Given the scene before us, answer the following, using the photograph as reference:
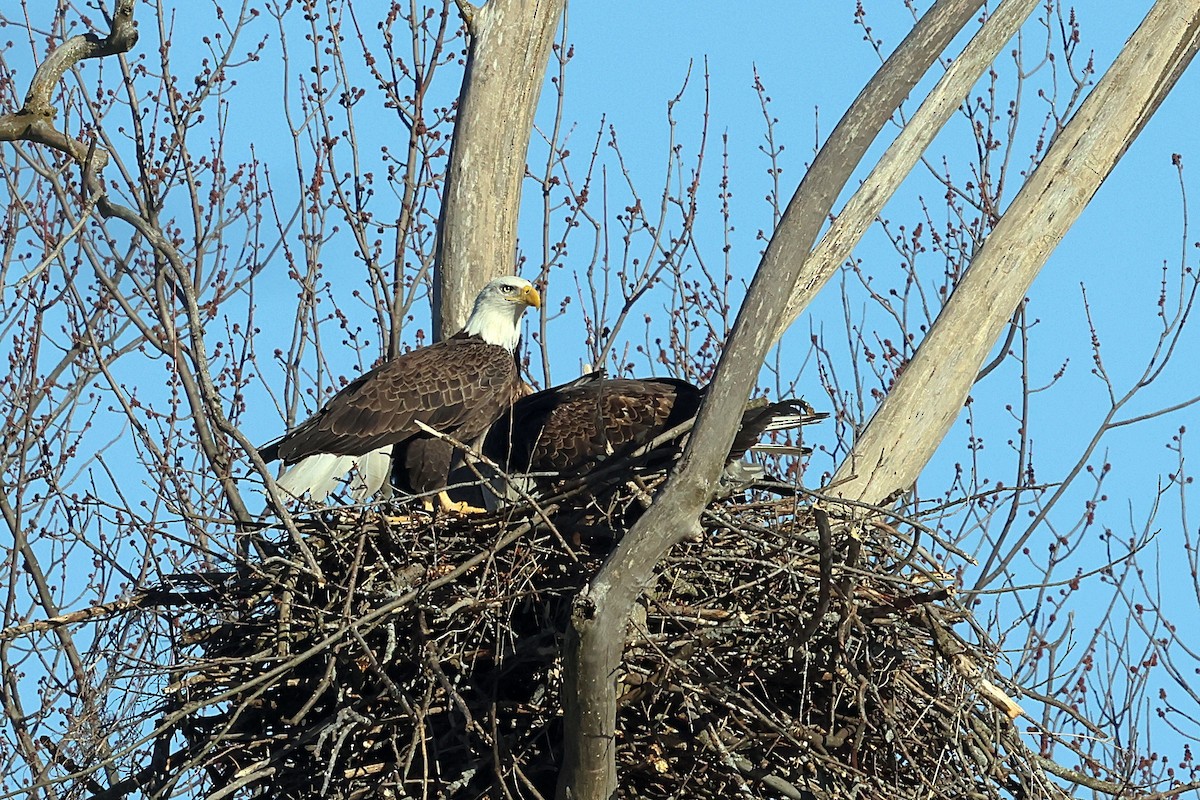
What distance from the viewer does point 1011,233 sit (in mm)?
6500

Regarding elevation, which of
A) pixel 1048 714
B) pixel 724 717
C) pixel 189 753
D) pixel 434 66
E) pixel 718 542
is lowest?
pixel 189 753

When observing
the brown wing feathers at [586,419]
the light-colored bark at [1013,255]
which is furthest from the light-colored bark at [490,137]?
the light-colored bark at [1013,255]

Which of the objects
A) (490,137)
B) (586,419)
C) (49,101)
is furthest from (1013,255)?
(49,101)

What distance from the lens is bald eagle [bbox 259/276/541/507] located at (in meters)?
7.30

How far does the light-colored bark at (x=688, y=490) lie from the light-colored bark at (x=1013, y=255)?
1387 mm

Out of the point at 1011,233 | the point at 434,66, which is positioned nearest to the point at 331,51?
the point at 434,66

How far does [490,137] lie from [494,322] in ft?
2.68

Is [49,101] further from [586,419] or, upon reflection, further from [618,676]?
[618,676]

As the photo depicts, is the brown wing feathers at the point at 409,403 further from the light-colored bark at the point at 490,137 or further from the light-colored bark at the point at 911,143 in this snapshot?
the light-colored bark at the point at 911,143

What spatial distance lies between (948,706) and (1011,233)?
6.86 ft

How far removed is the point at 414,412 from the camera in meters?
7.30

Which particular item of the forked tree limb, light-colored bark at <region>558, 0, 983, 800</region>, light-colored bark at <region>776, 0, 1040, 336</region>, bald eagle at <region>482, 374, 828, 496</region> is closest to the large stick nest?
light-colored bark at <region>558, 0, 983, 800</region>

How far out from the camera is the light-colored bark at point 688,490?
4.50 metres

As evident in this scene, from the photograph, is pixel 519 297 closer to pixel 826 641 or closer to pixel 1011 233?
pixel 1011 233
